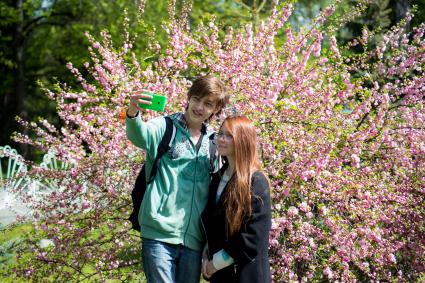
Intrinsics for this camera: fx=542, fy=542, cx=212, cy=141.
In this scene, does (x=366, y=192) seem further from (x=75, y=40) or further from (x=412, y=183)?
(x=75, y=40)

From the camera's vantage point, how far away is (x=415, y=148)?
4559 millimetres

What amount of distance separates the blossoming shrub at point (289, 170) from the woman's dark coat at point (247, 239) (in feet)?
3.60

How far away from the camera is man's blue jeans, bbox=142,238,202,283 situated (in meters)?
2.56

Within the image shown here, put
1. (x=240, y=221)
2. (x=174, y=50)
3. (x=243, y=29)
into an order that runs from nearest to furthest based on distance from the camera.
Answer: (x=240, y=221)
(x=174, y=50)
(x=243, y=29)

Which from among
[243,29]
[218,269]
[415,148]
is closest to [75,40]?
[243,29]

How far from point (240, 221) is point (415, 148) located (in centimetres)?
254

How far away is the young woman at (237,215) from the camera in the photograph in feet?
8.41

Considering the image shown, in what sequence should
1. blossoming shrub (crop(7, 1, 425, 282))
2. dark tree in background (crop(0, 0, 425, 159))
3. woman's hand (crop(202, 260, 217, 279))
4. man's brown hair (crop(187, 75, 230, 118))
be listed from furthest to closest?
dark tree in background (crop(0, 0, 425, 159)) < blossoming shrub (crop(7, 1, 425, 282)) < man's brown hair (crop(187, 75, 230, 118)) < woman's hand (crop(202, 260, 217, 279))

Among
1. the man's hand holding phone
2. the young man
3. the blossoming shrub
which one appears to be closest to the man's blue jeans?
the young man

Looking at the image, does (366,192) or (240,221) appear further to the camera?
(366,192)

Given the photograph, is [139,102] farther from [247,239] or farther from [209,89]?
[247,239]

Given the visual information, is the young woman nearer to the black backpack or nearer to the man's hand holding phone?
the black backpack

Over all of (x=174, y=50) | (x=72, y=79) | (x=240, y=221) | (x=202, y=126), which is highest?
(x=174, y=50)

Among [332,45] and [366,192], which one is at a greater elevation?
[332,45]
